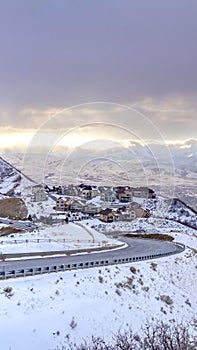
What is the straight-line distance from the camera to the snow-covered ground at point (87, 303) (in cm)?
1522

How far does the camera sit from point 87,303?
18.8m

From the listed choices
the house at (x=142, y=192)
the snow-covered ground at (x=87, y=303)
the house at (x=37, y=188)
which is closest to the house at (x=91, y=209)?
the house at (x=142, y=192)

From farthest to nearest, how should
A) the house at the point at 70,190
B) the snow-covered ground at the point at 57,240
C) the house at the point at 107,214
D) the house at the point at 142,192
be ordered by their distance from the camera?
the house at the point at 107,214 → the house at the point at 142,192 → the snow-covered ground at the point at 57,240 → the house at the point at 70,190

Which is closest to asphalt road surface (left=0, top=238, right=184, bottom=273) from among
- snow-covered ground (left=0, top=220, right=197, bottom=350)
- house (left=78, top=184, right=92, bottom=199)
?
snow-covered ground (left=0, top=220, right=197, bottom=350)

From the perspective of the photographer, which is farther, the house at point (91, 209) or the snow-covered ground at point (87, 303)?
the house at point (91, 209)

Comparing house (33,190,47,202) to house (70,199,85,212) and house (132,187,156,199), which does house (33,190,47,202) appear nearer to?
house (70,199,85,212)

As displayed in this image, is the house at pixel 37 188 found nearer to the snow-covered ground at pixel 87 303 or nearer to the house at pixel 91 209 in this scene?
the house at pixel 91 209

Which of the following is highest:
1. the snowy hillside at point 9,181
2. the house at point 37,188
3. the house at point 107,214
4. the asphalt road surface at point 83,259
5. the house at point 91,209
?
the snowy hillside at point 9,181

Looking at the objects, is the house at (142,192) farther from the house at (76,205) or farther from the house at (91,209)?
the house at (76,205)

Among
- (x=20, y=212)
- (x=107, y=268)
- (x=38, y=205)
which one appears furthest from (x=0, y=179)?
(x=107, y=268)

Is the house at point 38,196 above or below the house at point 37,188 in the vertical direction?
below

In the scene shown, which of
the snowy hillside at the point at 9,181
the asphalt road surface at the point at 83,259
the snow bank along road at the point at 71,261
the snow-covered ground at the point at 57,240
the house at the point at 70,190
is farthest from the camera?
the snowy hillside at the point at 9,181

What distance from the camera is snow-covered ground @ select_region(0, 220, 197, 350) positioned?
15.2 metres

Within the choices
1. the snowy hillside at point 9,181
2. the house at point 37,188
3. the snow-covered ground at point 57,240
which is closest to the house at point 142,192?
the snow-covered ground at point 57,240
